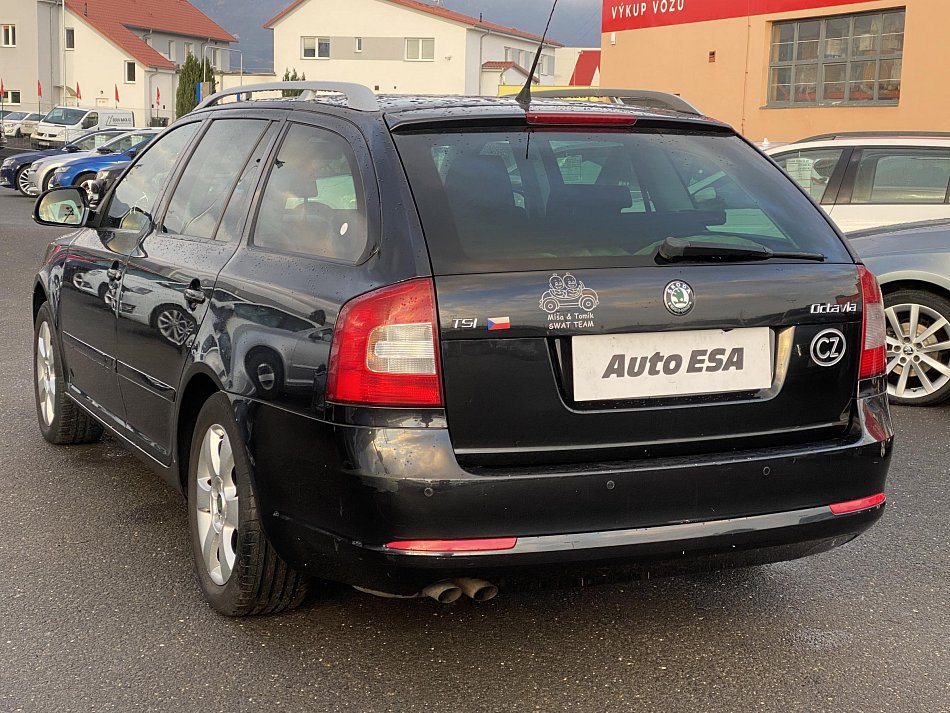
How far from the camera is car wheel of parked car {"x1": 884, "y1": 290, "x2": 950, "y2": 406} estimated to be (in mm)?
7379

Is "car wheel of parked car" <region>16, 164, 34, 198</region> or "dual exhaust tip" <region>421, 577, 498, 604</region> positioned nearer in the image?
"dual exhaust tip" <region>421, 577, 498, 604</region>

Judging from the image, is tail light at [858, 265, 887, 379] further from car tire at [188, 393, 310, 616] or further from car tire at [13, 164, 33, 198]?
car tire at [13, 164, 33, 198]

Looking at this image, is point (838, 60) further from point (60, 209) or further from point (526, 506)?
point (526, 506)

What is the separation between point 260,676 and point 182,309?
1281mm

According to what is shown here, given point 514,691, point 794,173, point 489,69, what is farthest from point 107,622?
point 489,69

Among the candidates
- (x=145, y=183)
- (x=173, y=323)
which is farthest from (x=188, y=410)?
(x=145, y=183)

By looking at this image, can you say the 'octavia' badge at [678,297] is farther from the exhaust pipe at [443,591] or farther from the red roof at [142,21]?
the red roof at [142,21]

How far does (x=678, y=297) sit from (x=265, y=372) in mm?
1150

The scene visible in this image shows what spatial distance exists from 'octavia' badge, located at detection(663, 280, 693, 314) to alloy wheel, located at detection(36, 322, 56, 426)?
354 centimetres

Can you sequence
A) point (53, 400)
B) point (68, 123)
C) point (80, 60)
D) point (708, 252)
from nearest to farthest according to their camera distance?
point (708, 252)
point (53, 400)
point (68, 123)
point (80, 60)

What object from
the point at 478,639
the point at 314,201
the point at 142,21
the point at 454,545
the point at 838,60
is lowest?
the point at 478,639

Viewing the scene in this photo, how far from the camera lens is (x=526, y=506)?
127 inches

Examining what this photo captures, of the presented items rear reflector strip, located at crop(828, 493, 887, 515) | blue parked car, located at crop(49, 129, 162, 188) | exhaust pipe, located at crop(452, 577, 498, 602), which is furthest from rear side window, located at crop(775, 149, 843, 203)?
blue parked car, located at crop(49, 129, 162, 188)

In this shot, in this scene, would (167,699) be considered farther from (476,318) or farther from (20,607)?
(476,318)
